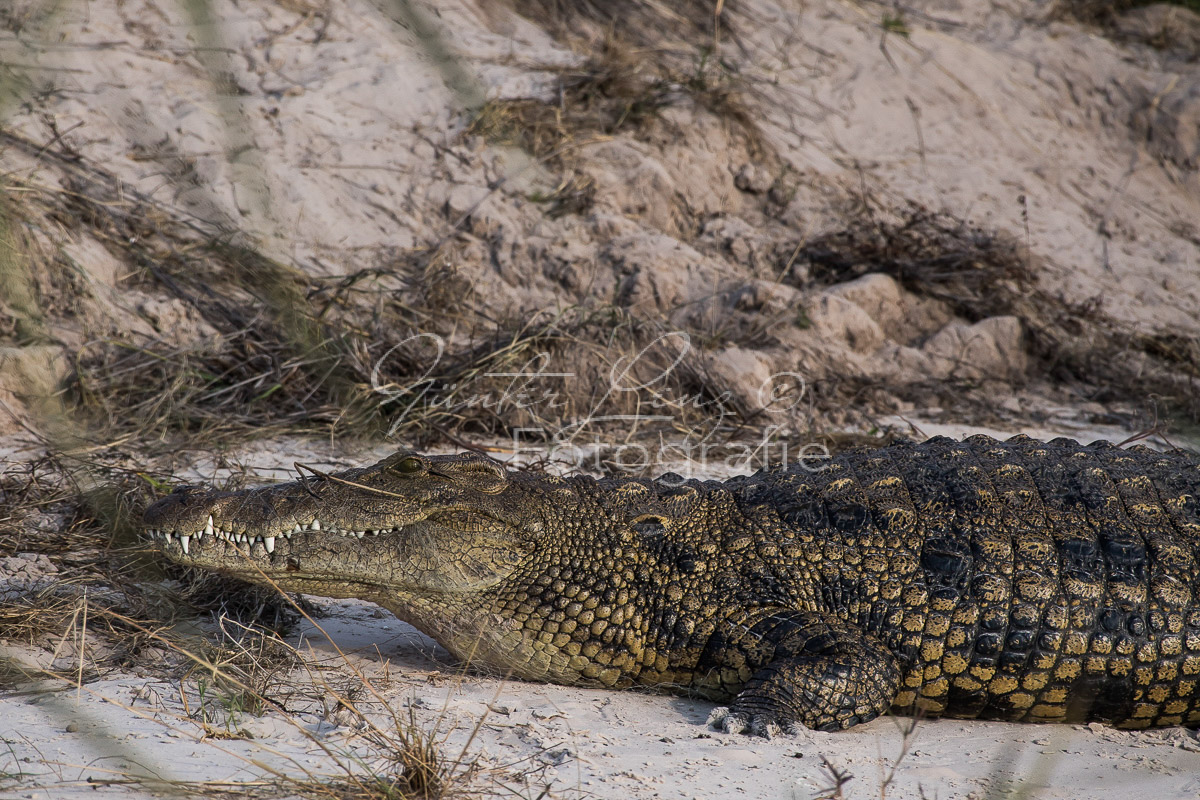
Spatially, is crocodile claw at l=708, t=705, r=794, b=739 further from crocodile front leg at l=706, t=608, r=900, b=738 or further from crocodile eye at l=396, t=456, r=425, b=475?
crocodile eye at l=396, t=456, r=425, b=475

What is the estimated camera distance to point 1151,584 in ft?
11.2

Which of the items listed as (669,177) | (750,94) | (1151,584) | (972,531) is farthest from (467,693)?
(750,94)

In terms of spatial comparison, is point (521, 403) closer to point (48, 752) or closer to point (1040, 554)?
point (1040, 554)

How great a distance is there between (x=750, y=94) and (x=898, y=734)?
257 inches

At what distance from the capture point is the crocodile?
3344 millimetres

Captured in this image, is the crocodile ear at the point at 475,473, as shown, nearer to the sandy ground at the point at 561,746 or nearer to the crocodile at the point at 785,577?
→ the crocodile at the point at 785,577

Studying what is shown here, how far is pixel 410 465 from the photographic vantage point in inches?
138

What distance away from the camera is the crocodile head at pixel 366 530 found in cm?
326

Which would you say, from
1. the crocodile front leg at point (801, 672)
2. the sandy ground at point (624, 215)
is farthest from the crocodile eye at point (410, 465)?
the crocodile front leg at point (801, 672)

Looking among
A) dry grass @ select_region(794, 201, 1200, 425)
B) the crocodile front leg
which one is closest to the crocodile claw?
the crocodile front leg

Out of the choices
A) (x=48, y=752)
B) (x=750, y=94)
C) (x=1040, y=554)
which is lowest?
(x=48, y=752)

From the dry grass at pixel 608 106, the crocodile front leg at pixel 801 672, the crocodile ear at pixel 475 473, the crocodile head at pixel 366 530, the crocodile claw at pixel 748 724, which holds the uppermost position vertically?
the dry grass at pixel 608 106

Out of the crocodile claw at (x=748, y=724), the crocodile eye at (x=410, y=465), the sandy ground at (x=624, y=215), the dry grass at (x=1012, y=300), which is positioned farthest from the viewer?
the dry grass at (x=1012, y=300)

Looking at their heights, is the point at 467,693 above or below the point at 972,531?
below
